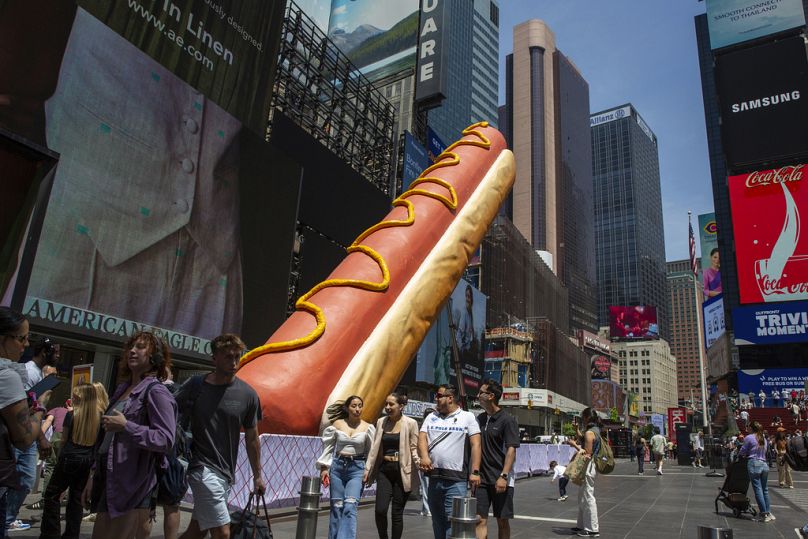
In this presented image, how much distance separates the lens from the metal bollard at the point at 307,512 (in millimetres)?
4570

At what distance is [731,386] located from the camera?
66750mm

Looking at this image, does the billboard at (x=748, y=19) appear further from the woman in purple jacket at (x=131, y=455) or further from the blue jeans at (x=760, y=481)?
the woman in purple jacket at (x=131, y=455)

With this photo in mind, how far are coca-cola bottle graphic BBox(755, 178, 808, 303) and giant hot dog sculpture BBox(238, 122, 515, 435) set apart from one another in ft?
131

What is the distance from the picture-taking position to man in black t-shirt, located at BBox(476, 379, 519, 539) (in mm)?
5102

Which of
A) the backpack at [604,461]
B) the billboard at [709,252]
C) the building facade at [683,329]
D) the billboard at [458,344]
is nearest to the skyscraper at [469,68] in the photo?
the billboard at [709,252]

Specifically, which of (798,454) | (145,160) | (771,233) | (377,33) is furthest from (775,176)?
(145,160)

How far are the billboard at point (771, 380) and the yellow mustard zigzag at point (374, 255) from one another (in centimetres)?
4333

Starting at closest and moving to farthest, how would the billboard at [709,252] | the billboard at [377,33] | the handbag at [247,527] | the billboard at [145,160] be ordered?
the handbag at [247,527] < the billboard at [145,160] < the billboard at [377,33] < the billboard at [709,252]

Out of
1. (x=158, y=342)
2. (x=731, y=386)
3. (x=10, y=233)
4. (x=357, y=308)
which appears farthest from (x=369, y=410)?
(x=731, y=386)

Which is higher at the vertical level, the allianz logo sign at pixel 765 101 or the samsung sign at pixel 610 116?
the samsung sign at pixel 610 116

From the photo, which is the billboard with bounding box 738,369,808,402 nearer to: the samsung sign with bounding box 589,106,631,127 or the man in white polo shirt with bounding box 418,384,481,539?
the man in white polo shirt with bounding box 418,384,481,539

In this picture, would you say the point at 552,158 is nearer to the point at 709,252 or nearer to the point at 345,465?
the point at 709,252

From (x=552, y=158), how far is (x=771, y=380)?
346 ft

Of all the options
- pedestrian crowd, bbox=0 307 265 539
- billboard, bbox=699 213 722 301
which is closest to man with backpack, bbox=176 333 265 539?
pedestrian crowd, bbox=0 307 265 539
